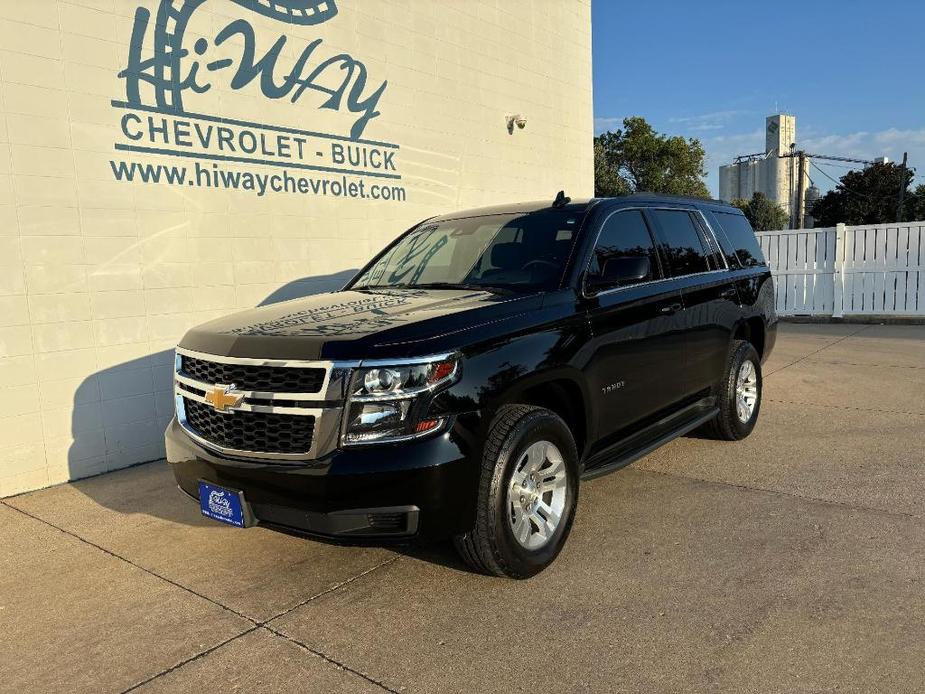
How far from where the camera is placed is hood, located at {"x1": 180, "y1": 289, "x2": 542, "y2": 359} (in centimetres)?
317

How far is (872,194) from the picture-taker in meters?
54.2

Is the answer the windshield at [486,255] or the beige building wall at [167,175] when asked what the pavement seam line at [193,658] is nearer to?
the windshield at [486,255]

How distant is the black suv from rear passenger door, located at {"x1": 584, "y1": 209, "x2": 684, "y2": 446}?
0.01 metres

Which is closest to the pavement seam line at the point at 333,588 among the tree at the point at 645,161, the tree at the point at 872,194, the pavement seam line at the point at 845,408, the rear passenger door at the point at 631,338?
the rear passenger door at the point at 631,338

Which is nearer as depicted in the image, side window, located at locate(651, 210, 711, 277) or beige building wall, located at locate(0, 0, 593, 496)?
side window, located at locate(651, 210, 711, 277)

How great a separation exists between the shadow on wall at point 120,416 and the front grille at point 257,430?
8.16ft

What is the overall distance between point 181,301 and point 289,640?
405cm

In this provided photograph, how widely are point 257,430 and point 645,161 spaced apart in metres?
48.4

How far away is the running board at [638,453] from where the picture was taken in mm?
4094

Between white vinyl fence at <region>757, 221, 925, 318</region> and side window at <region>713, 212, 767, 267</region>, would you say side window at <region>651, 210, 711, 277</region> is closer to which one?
side window at <region>713, 212, 767, 267</region>

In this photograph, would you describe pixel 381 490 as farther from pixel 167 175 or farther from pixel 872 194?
pixel 872 194

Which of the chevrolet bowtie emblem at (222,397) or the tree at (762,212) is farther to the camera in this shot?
the tree at (762,212)

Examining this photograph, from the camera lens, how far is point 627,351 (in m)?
4.32

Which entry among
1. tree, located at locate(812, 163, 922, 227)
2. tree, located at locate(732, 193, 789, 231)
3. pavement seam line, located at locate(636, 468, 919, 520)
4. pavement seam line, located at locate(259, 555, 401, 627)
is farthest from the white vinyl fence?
tree, located at locate(732, 193, 789, 231)
